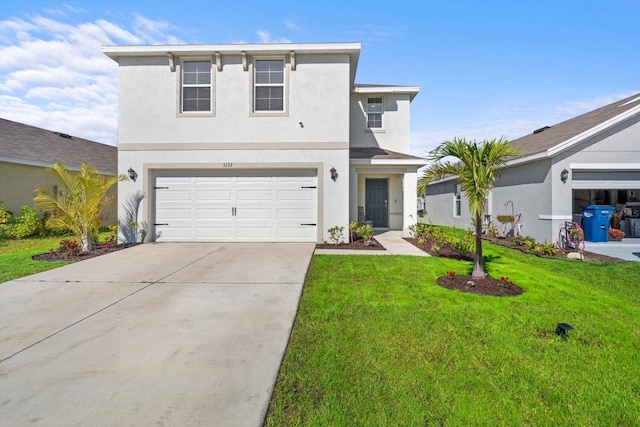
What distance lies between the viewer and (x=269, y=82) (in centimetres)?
1010

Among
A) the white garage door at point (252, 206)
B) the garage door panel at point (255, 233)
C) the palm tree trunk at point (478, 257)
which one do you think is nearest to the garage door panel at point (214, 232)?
the white garage door at point (252, 206)

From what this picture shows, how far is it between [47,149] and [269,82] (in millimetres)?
12399

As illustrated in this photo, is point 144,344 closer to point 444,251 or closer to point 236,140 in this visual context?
point 236,140

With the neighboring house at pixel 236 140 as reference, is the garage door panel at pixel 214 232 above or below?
below

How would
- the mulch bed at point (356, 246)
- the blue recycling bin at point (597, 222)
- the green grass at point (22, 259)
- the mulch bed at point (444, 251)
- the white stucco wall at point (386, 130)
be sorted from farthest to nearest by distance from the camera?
the white stucco wall at point (386, 130)
the blue recycling bin at point (597, 222)
the mulch bed at point (356, 246)
the mulch bed at point (444, 251)
the green grass at point (22, 259)

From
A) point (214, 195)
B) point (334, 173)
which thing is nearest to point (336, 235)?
point (334, 173)

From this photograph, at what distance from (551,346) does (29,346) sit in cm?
575

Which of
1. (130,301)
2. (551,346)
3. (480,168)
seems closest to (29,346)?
(130,301)

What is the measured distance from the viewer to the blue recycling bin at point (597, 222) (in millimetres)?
10852

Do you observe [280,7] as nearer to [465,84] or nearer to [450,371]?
[465,84]

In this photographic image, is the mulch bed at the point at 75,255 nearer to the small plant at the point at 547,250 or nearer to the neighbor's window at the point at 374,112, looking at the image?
the neighbor's window at the point at 374,112

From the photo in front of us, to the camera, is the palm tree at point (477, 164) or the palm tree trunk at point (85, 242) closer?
the palm tree at point (477, 164)

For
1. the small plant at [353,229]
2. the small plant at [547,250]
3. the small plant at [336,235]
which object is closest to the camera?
the small plant at [547,250]

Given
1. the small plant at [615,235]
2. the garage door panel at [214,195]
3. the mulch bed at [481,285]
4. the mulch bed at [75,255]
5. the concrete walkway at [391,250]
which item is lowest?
the mulch bed at [481,285]
